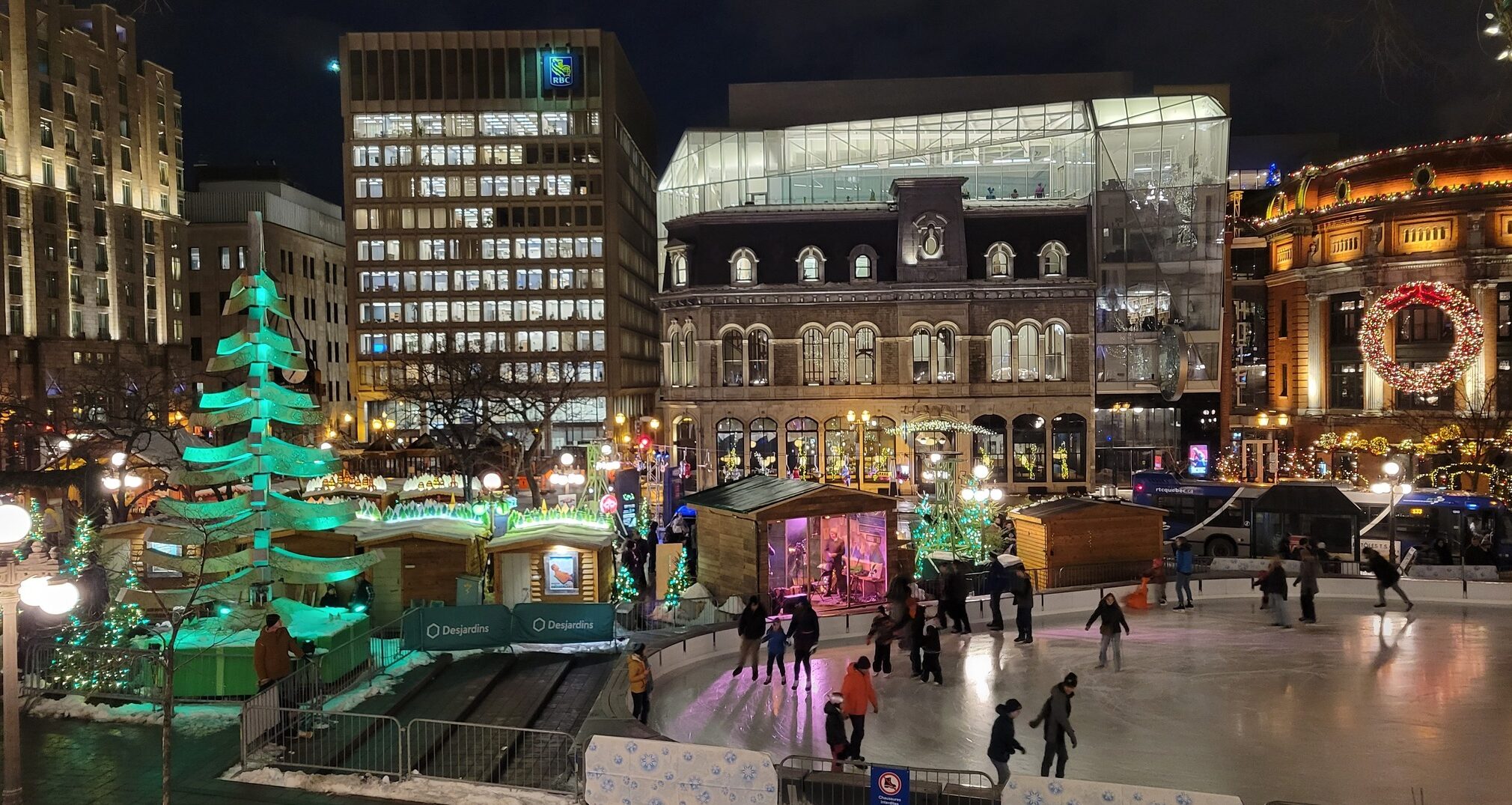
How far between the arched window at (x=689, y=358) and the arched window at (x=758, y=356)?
9.06 ft

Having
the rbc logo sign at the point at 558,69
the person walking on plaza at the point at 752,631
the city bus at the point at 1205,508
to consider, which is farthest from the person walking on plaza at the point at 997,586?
the rbc logo sign at the point at 558,69

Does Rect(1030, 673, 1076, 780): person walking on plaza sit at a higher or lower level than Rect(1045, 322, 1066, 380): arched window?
lower

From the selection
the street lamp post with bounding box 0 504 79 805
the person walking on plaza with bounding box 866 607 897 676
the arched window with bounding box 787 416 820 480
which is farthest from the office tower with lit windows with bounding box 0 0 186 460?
the person walking on plaza with bounding box 866 607 897 676

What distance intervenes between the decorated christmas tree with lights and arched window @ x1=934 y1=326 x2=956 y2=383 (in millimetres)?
36104

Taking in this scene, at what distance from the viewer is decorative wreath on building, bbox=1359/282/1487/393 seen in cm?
4484

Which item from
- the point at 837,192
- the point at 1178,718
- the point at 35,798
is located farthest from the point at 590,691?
the point at 837,192

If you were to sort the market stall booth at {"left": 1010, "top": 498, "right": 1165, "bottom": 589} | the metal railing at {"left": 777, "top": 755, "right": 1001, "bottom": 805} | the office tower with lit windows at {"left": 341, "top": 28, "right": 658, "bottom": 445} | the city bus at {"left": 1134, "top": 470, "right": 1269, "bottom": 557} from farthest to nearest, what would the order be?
1. the office tower with lit windows at {"left": 341, "top": 28, "right": 658, "bottom": 445}
2. the city bus at {"left": 1134, "top": 470, "right": 1269, "bottom": 557}
3. the market stall booth at {"left": 1010, "top": 498, "right": 1165, "bottom": 589}
4. the metal railing at {"left": 777, "top": 755, "right": 1001, "bottom": 805}

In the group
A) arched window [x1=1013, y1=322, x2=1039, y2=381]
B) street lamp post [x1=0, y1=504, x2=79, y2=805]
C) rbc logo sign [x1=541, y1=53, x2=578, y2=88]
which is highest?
rbc logo sign [x1=541, y1=53, x2=578, y2=88]

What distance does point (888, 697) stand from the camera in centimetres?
1549

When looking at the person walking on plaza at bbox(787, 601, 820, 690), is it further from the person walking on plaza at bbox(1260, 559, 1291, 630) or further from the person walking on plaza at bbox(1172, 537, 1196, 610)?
the person walking on plaza at bbox(1260, 559, 1291, 630)

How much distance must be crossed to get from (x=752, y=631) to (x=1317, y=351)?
48035 mm

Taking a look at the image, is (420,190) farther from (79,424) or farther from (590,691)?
(590,691)

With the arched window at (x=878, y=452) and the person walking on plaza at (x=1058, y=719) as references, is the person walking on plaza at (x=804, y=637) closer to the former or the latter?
the person walking on plaza at (x=1058, y=719)

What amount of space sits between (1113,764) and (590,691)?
8.22 m
